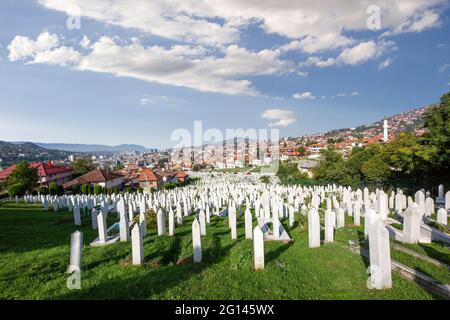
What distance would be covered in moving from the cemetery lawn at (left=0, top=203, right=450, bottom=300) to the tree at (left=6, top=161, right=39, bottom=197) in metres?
28.2

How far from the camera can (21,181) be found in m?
33.7

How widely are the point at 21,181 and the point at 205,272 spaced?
1421 inches

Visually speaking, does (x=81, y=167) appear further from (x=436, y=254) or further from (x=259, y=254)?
(x=436, y=254)

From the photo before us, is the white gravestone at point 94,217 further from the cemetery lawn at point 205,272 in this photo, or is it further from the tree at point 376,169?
the tree at point 376,169

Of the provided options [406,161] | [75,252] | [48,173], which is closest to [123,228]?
[75,252]

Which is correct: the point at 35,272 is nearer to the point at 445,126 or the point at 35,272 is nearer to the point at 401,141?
the point at 445,126

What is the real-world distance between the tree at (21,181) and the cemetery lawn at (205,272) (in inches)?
1109

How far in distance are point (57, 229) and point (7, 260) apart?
5.98 meters

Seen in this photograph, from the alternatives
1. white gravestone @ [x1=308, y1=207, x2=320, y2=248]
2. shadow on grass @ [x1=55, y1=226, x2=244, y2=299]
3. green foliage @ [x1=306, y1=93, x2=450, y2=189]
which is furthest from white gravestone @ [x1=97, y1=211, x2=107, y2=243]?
green foliage @ [x1=306, y1=93, x2=450, y2=189]

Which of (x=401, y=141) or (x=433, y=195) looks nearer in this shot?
(x=433, y=195)

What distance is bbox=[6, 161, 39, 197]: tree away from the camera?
32812 mm
